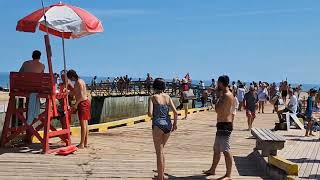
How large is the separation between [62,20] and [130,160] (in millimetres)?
3080

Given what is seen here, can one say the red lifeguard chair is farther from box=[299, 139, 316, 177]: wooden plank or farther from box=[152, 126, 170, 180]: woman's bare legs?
box=[299, 139, 316, 177]: wooden plank

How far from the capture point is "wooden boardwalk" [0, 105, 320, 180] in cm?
888

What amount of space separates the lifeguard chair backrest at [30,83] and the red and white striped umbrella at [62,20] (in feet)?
2.98

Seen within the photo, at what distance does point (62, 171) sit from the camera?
8.96 meters

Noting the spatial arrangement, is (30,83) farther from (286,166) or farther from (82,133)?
(286,166)

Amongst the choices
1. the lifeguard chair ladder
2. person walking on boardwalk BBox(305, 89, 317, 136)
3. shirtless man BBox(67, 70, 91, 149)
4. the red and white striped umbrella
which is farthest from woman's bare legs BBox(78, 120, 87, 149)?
person walking on boardwalk BBox(305, 89, 317, 136)

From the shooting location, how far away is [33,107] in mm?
11133

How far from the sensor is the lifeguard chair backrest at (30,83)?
10938 mm

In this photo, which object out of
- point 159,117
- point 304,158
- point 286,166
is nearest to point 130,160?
point 159,117

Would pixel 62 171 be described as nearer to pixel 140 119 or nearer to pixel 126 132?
pixel 126 132

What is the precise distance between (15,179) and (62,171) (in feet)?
2.93

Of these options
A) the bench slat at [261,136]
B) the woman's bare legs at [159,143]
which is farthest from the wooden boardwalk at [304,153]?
the woman's bare legs at [159,143]

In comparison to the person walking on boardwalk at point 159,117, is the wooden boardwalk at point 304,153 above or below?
below

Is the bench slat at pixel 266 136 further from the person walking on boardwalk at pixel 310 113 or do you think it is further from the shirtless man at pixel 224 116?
the person walking on boardwalk at pixel 310 113
